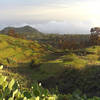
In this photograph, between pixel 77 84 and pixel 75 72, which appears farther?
pixel 75 72

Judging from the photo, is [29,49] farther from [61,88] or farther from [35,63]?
[61,88]

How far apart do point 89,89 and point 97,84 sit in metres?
0.70

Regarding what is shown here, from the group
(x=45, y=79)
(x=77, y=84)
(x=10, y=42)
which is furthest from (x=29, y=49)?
(x=77, y=84)

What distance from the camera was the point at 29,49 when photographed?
3528 cm

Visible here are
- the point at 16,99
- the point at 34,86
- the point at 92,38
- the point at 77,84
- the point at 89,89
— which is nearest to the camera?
the point at 16,99

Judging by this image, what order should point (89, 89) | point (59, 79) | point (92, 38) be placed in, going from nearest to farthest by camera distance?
point (89, 89) → point (59, 79) → point (92, 38)

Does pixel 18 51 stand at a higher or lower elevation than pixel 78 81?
higher

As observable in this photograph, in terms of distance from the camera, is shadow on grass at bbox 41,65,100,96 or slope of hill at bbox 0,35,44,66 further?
slope of hill at bbox 0,35,44,66

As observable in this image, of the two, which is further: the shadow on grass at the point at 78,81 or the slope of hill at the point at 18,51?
the slope of hill at the point at 18,51

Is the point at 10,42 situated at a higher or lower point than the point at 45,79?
Result: higher

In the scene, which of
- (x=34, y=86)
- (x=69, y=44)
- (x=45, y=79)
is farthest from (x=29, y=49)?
(x=34, y=86)

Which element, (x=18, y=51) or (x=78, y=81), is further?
(x=18, y=51)

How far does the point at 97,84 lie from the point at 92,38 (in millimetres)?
30240

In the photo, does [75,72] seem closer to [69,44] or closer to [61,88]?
[61,88]
